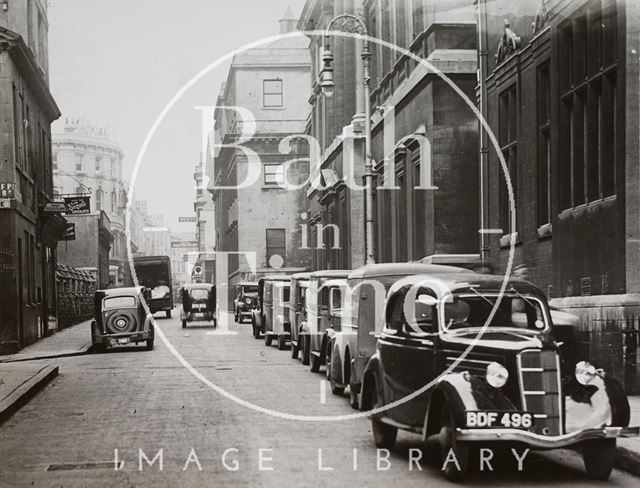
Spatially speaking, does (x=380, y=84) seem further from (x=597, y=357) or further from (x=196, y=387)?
(x=597, y=357)

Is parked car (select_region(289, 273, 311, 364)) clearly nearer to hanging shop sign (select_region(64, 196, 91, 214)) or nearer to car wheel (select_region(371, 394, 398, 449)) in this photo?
hanging shop sign (select_region(64, 196, 91, 214))

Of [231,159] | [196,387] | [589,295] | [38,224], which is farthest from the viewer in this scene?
[231,159]

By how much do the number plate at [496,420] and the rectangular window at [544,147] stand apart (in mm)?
11005

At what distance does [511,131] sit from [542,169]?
7.42ft

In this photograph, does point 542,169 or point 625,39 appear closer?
point 625,39

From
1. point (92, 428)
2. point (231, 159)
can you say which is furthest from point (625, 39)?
point (231, 159)

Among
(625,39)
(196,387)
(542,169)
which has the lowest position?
(196,387)

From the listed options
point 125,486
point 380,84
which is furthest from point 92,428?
point 380,84

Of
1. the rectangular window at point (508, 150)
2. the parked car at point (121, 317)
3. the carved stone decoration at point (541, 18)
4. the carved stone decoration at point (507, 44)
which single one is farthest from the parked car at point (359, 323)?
the parked car at point (121, 317)

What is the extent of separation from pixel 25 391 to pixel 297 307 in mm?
10834

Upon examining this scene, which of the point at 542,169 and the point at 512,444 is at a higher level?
the point at 542,169

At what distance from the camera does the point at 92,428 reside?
14648 mm

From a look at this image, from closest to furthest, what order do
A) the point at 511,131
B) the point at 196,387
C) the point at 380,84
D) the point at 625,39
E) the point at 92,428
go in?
the point at 92,428
the point at 625,39
the point at 196,387
the point at 511,131
the point at 380,84

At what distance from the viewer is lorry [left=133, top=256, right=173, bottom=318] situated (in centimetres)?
6675
